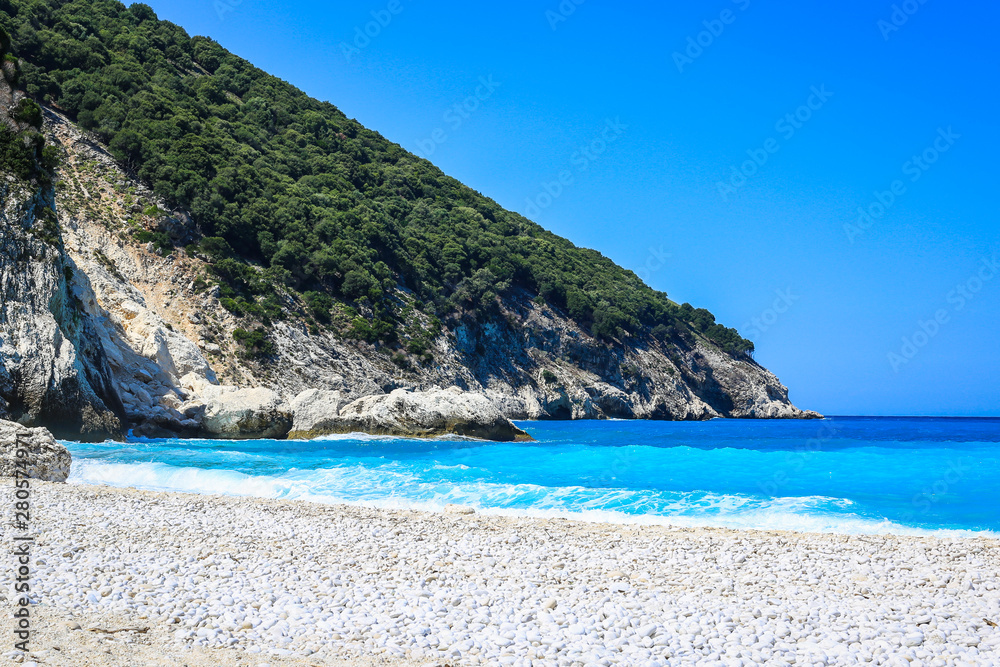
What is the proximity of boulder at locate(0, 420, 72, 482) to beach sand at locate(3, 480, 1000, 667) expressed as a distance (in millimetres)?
4605

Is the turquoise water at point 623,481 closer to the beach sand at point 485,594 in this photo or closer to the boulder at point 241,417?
the beach sand at point 485,594

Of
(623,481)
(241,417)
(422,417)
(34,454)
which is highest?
(422,417)

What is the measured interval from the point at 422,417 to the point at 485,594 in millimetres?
24739

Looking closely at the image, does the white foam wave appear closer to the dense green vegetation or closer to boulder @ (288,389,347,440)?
boulder @ (288,389,347,440)

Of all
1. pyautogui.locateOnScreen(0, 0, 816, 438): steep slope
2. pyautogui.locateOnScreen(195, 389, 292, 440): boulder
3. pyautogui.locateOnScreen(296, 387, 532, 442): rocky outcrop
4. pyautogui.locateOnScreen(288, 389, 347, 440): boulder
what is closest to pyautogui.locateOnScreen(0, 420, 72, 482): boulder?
pyautogui.locateOnScreen(0, 0, 816, 438): steep slope

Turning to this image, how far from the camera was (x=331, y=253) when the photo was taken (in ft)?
156

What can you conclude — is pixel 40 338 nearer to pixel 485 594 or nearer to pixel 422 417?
pixel 422 417

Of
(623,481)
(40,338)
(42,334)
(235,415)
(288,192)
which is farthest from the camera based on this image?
(288,192)

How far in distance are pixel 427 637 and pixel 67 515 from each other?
6808 millimetres

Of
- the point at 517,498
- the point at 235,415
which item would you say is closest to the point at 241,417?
the point at 235,415

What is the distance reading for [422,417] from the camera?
100ft

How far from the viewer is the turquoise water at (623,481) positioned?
12.1 m

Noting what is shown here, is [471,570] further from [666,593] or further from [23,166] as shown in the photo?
[23,166]

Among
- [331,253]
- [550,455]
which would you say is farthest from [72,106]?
[550,455]
